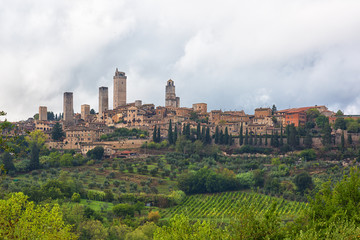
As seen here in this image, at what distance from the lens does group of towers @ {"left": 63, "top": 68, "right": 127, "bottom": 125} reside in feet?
325

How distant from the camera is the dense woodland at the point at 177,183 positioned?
23531 mm

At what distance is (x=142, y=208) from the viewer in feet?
159

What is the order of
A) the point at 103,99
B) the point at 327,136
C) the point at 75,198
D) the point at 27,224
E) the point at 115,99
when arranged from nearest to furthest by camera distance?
the point at 27,224 < the point at 75,198 < the point at 327,136 < the point at 103,99 < the point at 115,99

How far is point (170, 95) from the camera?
110 m

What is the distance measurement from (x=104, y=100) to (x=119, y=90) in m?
4.76

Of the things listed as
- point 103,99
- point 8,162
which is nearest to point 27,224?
point 8,162

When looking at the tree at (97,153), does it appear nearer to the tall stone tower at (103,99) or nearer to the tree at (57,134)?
the tree at (57,134)

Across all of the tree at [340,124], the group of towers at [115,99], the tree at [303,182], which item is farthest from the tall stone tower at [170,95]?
the tree at [303,182]

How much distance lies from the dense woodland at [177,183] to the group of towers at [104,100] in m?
20.2

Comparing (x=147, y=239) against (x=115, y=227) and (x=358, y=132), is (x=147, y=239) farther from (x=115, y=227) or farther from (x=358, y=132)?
(x=358, y=132)

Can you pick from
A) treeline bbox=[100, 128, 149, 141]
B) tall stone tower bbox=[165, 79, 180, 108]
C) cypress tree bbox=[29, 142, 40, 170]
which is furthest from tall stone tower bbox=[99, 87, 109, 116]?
cypress tree bbox=[29, 142, 40, 170]

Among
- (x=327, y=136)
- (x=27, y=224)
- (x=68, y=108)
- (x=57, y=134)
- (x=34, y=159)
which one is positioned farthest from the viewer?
(x=68, y=108)

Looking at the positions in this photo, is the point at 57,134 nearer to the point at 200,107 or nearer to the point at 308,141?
the point at 200,107

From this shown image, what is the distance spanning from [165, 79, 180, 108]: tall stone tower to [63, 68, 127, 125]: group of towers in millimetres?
10468
